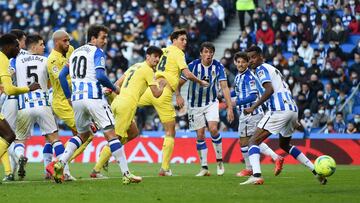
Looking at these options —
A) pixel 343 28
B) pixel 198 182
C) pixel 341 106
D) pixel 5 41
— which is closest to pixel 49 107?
pixel 5 41

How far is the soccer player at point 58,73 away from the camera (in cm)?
1684

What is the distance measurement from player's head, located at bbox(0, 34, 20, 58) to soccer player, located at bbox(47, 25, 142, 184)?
0.98 meters

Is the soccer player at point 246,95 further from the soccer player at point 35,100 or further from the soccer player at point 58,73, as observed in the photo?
the soccer player at point 35,100

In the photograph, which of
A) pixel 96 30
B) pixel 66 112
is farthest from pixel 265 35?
pixel 96 30

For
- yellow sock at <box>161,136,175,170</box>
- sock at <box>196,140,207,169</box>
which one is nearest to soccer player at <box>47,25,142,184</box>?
yellow sock at <box>161,136,175,170</box>

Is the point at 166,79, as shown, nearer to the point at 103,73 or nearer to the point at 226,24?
the point at 103,73

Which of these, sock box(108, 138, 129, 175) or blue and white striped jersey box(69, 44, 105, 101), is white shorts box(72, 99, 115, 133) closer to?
blue and white striped jersey box(69, 44, 105, 101)

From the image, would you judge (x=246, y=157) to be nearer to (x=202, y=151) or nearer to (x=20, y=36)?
(x=202, y=151)

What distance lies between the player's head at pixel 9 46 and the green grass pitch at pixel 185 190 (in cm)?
227

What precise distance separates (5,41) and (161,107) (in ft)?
14.2

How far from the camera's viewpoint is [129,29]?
36.1m

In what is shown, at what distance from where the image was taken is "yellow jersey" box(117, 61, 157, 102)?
53.7 ft

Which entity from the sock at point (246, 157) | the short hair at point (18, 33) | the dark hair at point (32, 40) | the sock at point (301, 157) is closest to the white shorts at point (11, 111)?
the dark hair at point (32, 40)

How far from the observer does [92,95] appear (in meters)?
15.5
